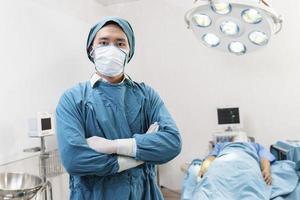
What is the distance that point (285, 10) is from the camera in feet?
10.1

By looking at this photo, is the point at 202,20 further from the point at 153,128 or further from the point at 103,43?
the point at 153,128

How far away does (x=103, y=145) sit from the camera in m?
1.12

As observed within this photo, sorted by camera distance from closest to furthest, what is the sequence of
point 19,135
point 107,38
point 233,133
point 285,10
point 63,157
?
1. point 63,157
2. point 107,38
3. point 19,135
4. point 233,133
5. point 285,10

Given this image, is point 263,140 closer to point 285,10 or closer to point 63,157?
point 285,10

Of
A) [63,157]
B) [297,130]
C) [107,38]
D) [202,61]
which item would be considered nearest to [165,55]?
[202,61]

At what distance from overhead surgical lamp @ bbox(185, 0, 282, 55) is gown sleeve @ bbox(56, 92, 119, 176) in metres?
0.95

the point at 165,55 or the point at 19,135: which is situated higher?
the point at 165,55

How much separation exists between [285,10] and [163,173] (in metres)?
2.21

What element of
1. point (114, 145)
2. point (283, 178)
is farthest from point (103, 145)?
point (283, 178)

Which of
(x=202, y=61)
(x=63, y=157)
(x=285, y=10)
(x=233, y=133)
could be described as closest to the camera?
(x=63, y=157)

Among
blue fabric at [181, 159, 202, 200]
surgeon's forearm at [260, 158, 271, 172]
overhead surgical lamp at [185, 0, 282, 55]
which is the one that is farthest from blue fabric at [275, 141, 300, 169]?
overhead surgical lamp at [185, 0, 282, 55]

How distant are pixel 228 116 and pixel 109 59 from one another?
203 cm

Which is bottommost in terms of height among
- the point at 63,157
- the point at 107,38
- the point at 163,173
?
the point at 163,173

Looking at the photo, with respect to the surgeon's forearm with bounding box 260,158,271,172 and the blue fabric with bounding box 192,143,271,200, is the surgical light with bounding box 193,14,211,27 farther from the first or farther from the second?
the surgeon's forearm with bounding box 260,158,271,172
